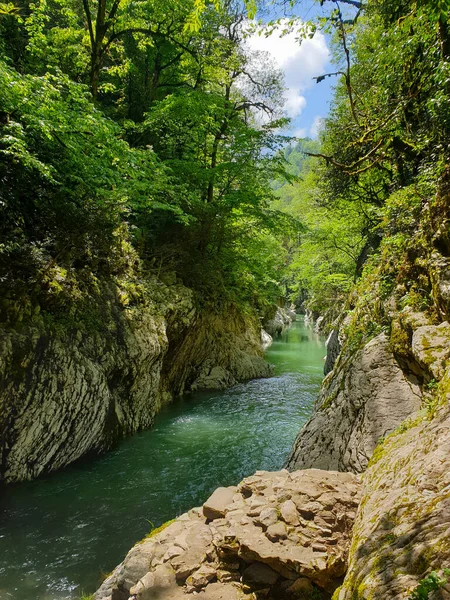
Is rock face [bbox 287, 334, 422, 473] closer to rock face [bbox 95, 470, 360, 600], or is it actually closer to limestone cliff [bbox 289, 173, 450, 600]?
limestone cliff [bbox 289, 173, 450, 600]

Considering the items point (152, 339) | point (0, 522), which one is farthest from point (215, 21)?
point (0, 522)

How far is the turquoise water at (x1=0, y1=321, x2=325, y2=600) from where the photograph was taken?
14.0 feet

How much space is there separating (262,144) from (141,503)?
12.9m

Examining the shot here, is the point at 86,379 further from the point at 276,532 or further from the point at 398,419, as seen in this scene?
the point at 398,419

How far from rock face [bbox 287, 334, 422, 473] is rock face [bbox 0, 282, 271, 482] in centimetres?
411

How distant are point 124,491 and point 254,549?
4.32 metres

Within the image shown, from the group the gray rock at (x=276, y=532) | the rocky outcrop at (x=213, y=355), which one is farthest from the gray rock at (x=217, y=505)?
the rocky outcrop at (x=213, y=355)

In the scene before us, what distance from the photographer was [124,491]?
238 inches

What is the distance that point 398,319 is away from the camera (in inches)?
199

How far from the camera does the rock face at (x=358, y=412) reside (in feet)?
14.5

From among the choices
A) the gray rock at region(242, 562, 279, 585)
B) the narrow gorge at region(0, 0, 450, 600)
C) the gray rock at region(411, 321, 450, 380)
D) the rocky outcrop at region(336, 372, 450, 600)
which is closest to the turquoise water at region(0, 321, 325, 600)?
the narrow gorge at region(0, 0, 450, 600)

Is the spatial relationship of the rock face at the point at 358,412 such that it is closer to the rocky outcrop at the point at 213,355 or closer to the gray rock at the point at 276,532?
the gray rock at the point at 276,532

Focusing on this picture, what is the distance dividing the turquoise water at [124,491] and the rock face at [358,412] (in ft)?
6.05

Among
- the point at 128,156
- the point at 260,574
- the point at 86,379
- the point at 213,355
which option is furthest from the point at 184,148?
the point at 260,574
